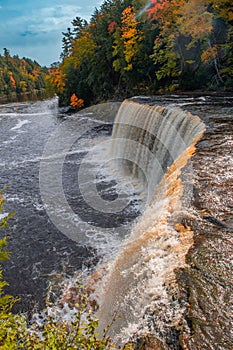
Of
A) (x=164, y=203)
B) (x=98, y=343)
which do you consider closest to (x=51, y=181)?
(x=164, y=203)

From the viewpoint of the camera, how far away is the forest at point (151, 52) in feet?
53.7

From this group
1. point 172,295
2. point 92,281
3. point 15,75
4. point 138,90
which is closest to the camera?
point 172,295

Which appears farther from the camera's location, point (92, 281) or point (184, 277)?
point (92, 281)

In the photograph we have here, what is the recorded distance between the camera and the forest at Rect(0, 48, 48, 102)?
85375mm

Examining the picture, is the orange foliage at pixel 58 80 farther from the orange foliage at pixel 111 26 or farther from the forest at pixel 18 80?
the forest at pixel 18 80

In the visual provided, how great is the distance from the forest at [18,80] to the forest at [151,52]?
4541 centimetres

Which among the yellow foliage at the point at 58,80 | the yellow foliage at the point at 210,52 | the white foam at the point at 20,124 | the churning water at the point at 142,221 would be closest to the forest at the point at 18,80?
the yellow foliage at the point at 58,80

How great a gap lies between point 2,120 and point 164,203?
93.0 feet

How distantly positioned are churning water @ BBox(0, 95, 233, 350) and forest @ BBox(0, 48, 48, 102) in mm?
68340

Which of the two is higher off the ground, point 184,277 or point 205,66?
point 205,66

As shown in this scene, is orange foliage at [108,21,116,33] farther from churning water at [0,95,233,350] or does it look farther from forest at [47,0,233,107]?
churning water at [0,95,233,350]

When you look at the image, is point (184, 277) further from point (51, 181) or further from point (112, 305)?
point (51, 181)

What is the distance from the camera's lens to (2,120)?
29625 mm

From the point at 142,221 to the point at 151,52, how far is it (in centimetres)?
2005
